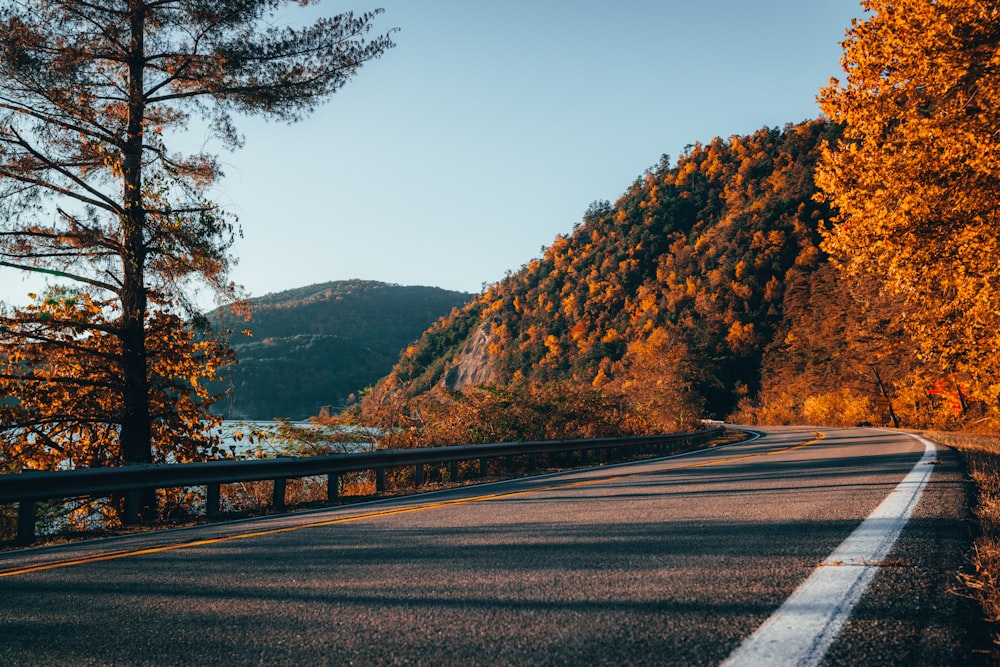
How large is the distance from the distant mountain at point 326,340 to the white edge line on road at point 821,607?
42.4m

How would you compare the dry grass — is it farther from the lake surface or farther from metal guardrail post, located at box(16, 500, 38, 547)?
the lake surface

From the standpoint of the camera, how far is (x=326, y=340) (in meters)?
116

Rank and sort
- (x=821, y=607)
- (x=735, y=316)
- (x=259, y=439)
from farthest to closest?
(x=735, y=316), (x=259, y=439), (x=821, y=607)

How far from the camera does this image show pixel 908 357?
4606 cm

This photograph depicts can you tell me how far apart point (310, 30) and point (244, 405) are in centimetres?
8348

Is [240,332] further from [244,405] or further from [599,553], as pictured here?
[244,405]

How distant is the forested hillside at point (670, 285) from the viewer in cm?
9800

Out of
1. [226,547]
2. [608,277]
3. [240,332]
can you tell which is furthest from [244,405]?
[226,547]

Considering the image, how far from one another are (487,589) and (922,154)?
472 inches

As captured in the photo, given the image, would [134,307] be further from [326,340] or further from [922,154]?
A: [326,340]

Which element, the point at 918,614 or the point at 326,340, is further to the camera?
the point at 326,340

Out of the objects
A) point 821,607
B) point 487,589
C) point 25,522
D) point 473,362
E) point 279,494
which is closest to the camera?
point 821,607

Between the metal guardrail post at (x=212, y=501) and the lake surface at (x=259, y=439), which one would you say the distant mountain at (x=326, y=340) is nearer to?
the lake surface at (x=259, y=439)

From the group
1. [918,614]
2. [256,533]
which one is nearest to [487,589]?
[918,614]
